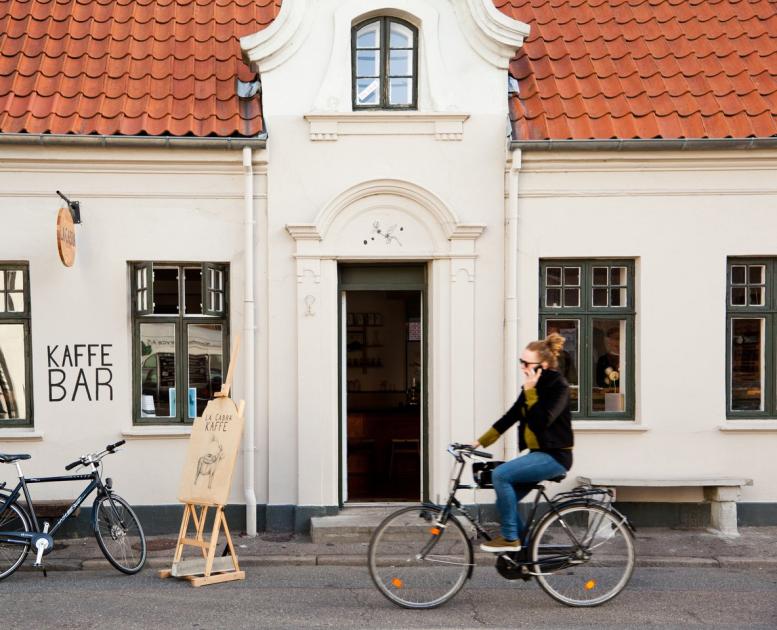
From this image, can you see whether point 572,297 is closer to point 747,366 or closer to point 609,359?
point 609,359

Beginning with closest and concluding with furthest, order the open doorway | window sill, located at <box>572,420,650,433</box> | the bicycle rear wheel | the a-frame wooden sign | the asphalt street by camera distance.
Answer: the asphalt street < the a-frame wooden sign < the bicycle rear wheel < window sill, located at <box>572,420,650,433</box> < the open doorway

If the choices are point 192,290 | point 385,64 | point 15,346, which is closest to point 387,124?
point 385,64

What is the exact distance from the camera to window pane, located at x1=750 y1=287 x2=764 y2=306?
10.1 metres

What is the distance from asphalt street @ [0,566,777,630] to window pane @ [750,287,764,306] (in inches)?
123

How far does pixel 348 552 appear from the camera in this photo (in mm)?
8828

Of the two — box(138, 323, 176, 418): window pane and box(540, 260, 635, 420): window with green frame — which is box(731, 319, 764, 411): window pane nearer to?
box(540, 260, 635, 420): window with green frame

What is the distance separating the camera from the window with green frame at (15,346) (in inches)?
384

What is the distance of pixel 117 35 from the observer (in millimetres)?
10688

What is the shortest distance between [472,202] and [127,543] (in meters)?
4.89

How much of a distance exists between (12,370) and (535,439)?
587 centimetres

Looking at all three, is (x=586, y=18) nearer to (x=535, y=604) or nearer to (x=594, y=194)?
(x=594, y=194)

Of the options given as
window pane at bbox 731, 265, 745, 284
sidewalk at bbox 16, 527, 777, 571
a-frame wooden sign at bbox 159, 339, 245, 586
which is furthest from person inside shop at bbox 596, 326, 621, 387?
a-frame wooden sign at bbox 159, 339, 245, 586

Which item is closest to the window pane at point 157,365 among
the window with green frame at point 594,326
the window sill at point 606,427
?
the window with green frame at point 594,326

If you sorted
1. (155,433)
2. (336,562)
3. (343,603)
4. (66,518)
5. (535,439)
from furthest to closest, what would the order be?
1. (155,433)
2. (336,562)
3. (66,518)
4. (343,603)
5. (535,439)
